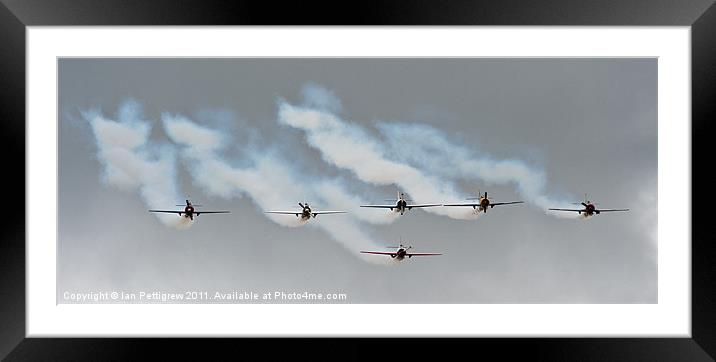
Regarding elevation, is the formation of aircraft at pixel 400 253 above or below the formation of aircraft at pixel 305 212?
below

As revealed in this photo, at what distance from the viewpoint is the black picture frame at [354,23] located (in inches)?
245

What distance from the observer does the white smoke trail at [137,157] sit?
8.40 m

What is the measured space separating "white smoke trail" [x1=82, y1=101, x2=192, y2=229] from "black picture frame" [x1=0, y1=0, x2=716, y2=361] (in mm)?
1910

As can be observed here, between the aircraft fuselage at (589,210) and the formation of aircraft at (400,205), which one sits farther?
the formation of aircraft at (400,205)

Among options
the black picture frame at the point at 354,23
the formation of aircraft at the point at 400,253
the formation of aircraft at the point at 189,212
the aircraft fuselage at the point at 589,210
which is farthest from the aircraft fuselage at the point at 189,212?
the aircraft fuselage at the point at 589,210

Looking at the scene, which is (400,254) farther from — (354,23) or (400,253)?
(354,23)

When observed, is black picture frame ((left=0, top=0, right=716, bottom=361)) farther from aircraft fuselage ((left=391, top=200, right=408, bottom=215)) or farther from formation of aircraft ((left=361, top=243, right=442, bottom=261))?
aircraft fuselage ((left=391, top=200, right=408, bottom=215))

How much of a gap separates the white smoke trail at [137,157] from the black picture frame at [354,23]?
1.91m

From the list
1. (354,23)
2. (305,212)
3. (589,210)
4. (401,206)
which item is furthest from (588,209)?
(354,23)

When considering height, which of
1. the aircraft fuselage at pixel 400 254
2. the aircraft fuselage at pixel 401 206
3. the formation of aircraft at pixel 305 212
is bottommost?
the aircraft fuselage at pixel 400 254

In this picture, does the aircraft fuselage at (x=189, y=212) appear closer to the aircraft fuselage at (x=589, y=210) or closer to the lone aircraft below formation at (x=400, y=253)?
the lone aircraft below formation at (x=400, y=253)

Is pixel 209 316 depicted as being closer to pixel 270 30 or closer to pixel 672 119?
pixel 270 30

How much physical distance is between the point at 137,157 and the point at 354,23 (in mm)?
4330

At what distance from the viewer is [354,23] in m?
6.26
